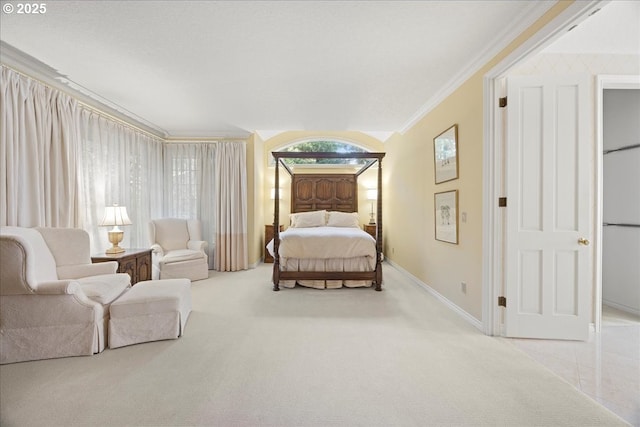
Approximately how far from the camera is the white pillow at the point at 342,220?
599 cm

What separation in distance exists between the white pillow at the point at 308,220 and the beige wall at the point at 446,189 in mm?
1621

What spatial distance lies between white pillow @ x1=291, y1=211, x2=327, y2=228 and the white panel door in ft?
13.1

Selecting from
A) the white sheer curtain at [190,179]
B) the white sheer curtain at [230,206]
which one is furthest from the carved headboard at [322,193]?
the white sheer curtain at [190,179]

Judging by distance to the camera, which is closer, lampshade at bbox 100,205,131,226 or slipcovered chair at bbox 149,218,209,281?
lampshade at bbox 100,205,131,226

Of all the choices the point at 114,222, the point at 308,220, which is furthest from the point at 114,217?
the point at 308,220

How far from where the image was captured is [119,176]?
405 cm

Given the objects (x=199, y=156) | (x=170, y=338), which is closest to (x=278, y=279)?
(x=170, y=338)

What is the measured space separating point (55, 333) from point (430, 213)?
4.10 metres

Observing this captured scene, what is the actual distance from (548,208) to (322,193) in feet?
15.1

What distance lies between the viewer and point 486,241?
2.50 metres

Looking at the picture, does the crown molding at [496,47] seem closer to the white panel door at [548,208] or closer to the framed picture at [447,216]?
the white panel door at [548,208]

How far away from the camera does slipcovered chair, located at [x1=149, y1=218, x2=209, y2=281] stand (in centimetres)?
422

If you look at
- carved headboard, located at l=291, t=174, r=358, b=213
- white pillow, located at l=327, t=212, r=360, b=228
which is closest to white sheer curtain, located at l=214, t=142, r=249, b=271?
carved headboard, located at l=291, t=174, r=358, b=213

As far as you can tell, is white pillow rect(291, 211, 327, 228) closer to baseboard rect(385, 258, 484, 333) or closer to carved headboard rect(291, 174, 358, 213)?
carved headboard rect(291, 174, 358, 213)
